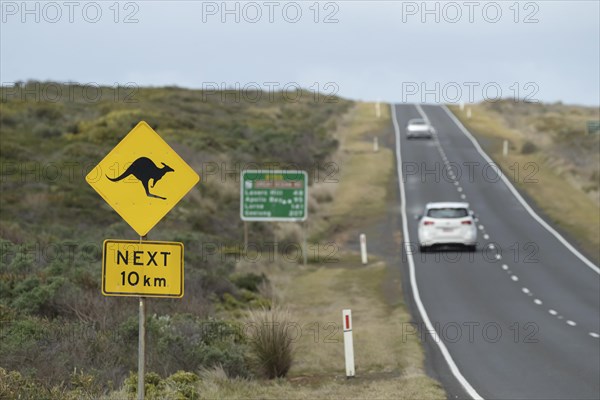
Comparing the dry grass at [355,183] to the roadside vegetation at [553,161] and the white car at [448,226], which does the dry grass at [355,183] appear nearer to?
the roadside vegetation at [553,161]

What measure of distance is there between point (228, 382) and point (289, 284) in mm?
14623

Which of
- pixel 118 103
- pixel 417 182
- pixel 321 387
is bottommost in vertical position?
pixel 321 387

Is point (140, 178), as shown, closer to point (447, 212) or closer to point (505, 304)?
point (505, 304)

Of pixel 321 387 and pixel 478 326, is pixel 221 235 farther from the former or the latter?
pixel 321 387

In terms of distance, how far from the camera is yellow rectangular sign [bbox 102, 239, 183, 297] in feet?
28.2

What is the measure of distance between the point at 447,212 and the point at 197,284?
42.1ft

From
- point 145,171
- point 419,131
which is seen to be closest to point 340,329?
point 145,171

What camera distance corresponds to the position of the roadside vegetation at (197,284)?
12.5 metres

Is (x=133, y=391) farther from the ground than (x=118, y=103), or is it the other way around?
(x=118, y=103)

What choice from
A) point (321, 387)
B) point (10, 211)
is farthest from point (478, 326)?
point (10, 211)

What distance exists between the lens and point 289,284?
2762 cm

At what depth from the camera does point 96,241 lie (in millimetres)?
22000

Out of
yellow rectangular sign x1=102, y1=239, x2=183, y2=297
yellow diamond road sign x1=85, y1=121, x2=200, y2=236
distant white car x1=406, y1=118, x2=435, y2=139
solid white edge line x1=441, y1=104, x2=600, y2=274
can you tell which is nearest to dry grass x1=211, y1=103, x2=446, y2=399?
yellow rectangular sign x1=102, y1=239, x2=183, y2=297

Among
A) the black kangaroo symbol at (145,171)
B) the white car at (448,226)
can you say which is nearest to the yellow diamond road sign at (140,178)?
the black kangaroo symbol at (145,171)
